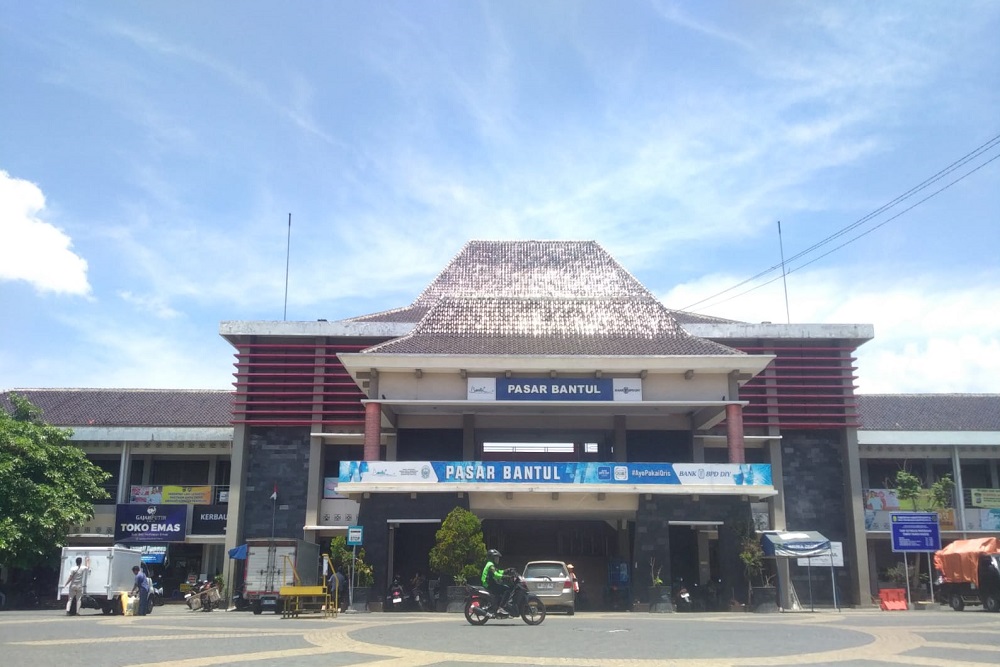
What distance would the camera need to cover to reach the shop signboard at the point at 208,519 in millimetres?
37750

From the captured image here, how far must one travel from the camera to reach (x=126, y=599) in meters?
26.0

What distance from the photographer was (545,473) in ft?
98.1

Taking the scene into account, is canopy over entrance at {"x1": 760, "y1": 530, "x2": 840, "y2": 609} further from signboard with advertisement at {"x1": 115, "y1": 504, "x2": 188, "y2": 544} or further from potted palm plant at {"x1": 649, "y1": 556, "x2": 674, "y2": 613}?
signboard with advertisement at {"x1": 115, "y1": 504, "x2": 188, "y2": 544}

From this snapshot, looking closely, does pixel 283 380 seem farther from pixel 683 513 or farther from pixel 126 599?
pixel 683 513

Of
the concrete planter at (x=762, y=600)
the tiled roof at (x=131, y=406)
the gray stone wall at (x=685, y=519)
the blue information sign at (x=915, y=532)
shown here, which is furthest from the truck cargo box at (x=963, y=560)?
the tiled roof at (x=131, y=406)

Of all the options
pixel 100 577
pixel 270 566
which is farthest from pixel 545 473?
pixel 100 577

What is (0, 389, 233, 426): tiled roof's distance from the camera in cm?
4159

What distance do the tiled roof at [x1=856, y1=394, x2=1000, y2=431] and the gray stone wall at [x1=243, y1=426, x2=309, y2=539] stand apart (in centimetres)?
2380

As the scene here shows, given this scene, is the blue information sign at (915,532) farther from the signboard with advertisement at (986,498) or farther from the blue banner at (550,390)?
the blue banner at (550,390)

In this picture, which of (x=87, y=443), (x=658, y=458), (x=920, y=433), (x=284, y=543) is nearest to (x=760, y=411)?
(x=658, y=458)

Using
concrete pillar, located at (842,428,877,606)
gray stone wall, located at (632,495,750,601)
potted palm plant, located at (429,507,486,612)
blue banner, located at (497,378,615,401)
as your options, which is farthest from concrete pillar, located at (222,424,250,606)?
concrete pillar, located at (842,428,877,606)

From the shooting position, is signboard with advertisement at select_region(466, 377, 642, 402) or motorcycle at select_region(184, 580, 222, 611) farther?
motorcycle at select_region(184, 580, 222, 611)

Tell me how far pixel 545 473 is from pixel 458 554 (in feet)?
12.8

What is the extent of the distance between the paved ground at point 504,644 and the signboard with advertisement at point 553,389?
12200 millimetres
